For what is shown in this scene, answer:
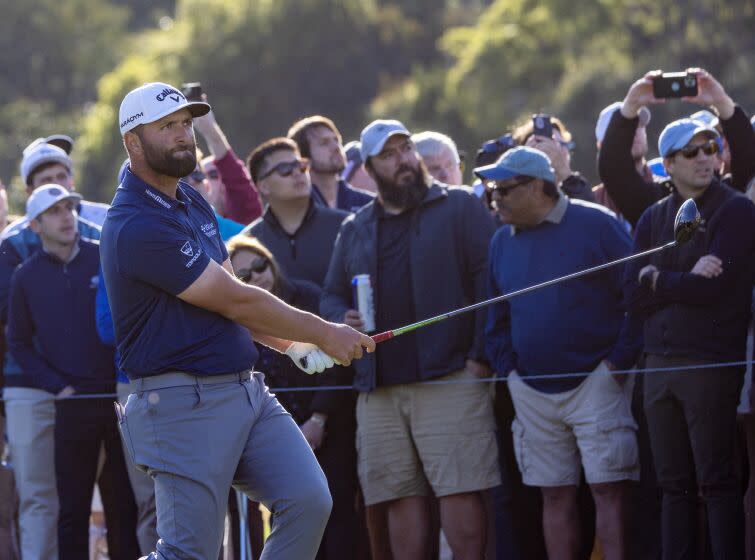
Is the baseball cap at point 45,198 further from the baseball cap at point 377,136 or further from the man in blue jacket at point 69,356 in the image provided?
the baseball cap at point 377,136

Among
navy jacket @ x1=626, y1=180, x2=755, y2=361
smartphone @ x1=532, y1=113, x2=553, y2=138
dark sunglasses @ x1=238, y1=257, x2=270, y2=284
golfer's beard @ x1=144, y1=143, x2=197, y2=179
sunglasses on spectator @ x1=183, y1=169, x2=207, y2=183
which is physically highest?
sunglasses on spectator @ x1=183, y1=169, x2=207, y2=183

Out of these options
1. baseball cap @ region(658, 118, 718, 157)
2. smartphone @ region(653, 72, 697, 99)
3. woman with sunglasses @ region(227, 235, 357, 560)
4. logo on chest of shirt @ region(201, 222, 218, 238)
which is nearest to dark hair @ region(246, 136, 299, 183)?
woman with sunglasses @ region(227, 235, 357, 560)

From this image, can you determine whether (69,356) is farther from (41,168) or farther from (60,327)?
(41,168)

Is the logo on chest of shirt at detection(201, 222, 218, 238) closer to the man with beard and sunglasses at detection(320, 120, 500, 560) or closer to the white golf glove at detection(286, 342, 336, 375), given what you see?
the white golf glove at detection(286, 342, 336, 375)

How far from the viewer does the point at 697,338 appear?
7.95 metres

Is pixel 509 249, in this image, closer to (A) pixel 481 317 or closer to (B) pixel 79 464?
(A) pixel 481 317

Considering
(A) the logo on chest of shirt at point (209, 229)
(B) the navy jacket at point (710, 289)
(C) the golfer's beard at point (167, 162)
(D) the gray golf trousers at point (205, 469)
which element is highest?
(C) the golfer's beard at point (167, 162)

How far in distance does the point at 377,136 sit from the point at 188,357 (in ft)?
8.93

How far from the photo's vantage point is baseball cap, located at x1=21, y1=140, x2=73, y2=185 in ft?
34.8

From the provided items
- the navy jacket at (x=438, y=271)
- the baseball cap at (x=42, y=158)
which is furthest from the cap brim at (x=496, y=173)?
the baseball cap at (x=42, y=158)

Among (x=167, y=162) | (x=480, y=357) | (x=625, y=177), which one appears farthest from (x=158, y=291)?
(x=625, y=177)

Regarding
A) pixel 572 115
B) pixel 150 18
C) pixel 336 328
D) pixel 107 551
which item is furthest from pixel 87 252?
pixel 150 18

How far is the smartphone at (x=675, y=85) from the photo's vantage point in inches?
335

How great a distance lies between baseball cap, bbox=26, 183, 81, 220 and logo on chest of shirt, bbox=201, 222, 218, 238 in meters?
2.85
